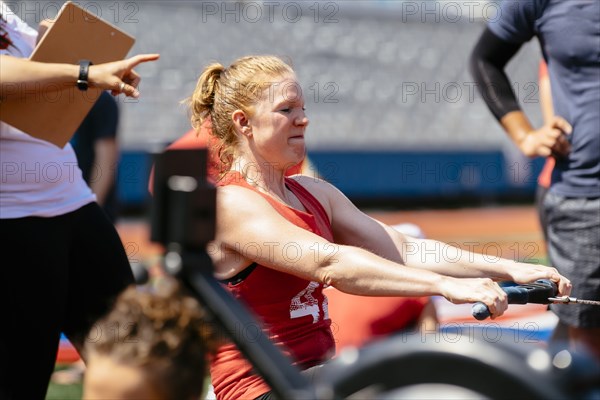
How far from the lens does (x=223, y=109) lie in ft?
9.66

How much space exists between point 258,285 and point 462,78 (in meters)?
17.7

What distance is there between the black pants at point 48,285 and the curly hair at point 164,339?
139cm

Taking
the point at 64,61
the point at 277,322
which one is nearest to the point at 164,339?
the point at 277,322

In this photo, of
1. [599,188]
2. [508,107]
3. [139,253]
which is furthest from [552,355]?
[139,253]

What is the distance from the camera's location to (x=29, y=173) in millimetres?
3027

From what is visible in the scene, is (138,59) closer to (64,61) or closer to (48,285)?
(64,61)

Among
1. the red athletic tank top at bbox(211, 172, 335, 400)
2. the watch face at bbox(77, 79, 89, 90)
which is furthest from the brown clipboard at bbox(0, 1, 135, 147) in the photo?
the red athletic tank top at bbox(211, 172, 335, 400)

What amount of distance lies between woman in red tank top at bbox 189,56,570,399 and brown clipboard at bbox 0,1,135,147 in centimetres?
34

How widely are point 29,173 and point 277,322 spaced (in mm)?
875

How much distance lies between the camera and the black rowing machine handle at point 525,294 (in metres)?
2.27

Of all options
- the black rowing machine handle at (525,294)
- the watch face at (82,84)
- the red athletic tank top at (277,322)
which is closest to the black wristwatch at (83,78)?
the watch face at (82,84)

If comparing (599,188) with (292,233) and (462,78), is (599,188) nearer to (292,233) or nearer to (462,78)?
(292,233)

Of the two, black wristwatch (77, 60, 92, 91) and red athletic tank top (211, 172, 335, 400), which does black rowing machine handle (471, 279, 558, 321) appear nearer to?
red athletic tank top (211, 172, 335, 400)

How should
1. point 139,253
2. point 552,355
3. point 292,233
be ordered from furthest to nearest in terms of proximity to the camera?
1. point 139,253
2. point 292,233
3. point 552,355
